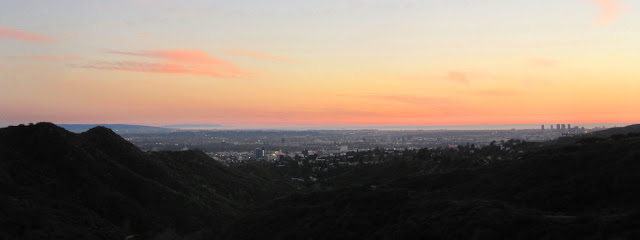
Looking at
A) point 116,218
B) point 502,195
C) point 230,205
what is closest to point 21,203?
point 116,218

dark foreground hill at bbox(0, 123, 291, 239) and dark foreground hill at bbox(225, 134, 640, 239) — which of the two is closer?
dark foreground hill at bbox(225, 134, 640, 239)

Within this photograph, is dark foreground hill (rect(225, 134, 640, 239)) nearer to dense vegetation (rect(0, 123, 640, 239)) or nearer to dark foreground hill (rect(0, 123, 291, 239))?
dense vegetation (rect(0, 123, 640, 239))

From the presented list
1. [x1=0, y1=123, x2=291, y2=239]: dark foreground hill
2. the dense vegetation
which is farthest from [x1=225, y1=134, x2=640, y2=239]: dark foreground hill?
[x1=0, y1=123, x2=291, y2=239]: dark foreground hill

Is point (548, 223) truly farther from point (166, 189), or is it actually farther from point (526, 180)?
point (166, 189)

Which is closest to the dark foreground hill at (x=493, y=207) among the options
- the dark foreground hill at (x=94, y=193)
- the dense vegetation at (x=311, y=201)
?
the dense vegetation at (x=311, y=201)

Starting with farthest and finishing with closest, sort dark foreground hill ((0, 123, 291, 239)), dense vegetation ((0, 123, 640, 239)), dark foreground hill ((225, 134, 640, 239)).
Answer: dark foreground hill ((0, 123, 291, 239)) → dense vegetation ((0, 123, 640, 239)) → dark foreground hill ((225, 134, 640, 239))

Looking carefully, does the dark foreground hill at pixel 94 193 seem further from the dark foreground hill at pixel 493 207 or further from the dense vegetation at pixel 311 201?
the dark foreground hill at pixel 493 207

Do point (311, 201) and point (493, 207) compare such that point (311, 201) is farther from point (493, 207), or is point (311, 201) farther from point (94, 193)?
point (94, 193)
